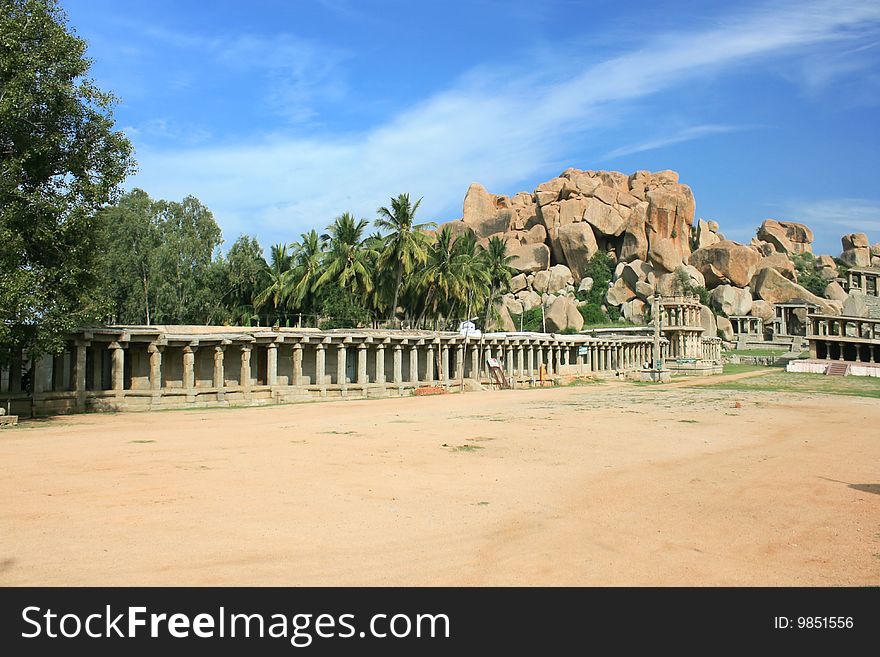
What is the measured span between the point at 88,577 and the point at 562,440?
11.5m

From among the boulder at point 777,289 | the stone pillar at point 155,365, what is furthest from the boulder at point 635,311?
the stone pillar at point 155,365

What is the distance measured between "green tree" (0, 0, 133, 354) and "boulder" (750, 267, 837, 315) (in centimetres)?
8890

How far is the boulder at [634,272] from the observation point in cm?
9238

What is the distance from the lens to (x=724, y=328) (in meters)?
87.4

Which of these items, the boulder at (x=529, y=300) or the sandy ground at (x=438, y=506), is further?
the boulder at (x=529, y=300)

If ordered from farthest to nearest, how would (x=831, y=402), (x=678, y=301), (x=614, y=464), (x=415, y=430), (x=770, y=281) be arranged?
(x=770, y=281) → (x=678, y=301) → (x=831, y=402) → (x=415, y=430) → (x=614, y=464)

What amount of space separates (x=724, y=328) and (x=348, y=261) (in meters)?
55.4

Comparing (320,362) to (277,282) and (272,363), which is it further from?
(277,282)

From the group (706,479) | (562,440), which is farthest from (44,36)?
(706,479)

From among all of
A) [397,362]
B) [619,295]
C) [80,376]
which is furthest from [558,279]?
[80,376]

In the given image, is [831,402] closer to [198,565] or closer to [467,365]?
[467,365]

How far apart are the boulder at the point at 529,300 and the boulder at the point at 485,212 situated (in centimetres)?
1538

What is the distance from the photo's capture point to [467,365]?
4497 cm

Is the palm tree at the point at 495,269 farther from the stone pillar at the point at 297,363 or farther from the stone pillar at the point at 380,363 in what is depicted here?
the stone pillar at the point at 297,363
